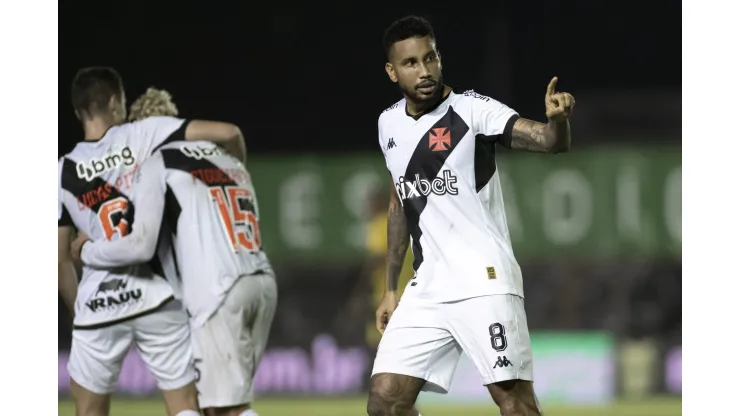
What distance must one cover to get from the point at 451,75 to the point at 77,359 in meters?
5.45

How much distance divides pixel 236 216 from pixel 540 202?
5600mm

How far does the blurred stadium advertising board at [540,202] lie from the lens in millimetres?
10539

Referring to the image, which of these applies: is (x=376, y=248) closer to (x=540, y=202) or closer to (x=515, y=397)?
(x=540, y=202)

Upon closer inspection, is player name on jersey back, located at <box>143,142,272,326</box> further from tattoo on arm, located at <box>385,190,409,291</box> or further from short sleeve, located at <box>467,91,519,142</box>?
short sleeve, located at <box>467,91,519,142</box>

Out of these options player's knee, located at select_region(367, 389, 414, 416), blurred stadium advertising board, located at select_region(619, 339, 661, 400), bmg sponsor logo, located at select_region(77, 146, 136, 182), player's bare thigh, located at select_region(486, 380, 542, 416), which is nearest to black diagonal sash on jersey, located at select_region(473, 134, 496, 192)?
player's bare thigh, located at select_region(486, 380, 542, 416)

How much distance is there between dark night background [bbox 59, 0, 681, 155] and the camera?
10.6 m

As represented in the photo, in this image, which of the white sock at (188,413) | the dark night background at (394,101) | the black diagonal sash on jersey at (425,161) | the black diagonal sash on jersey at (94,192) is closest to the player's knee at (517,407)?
the black diagonal sash on jersey at (425,161)

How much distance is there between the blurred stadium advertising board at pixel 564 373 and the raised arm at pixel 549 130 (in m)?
5.89

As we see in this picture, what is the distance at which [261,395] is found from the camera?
1077 cm

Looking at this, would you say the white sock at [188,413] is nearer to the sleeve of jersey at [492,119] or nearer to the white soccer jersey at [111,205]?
the white soccer jersey at [111,205]

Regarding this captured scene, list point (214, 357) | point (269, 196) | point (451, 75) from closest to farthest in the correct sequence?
point (214, 357)
point (451, 75)
point (269, 196)

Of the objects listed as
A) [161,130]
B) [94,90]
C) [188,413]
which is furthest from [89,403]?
[94,90]

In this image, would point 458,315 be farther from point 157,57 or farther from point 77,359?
point 157,57
